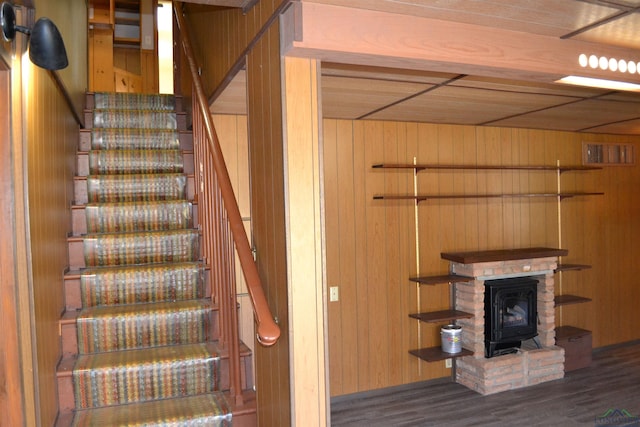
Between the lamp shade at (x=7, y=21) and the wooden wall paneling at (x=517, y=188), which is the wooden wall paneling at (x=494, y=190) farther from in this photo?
the lamp shade at (x=7, y=21)

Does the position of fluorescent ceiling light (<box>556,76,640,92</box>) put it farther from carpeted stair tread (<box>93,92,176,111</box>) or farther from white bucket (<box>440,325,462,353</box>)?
carpeted stair tread (<box>93,92,176,111</box>)

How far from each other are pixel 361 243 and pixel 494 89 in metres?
1.81

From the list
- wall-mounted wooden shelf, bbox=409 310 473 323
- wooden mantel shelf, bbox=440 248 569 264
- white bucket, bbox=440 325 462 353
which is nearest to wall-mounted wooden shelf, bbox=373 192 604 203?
wooden mantel shelf, bbox=440 248 569 264

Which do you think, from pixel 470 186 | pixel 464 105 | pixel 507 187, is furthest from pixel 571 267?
pixel 464 105

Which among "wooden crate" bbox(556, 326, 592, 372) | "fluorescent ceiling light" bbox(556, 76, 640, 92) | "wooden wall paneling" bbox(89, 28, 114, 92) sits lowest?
"wooden crate" bbox(556, 326, 592, 372)

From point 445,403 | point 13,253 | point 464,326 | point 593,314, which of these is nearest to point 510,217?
point 464,326

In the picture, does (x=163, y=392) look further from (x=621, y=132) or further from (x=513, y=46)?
(x=621, y=132)

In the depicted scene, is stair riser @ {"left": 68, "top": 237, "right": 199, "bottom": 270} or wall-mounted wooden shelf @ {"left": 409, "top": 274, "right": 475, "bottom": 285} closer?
stair riser @ {"left": 68, "top": 237, "right": 199, "bottom": 270}

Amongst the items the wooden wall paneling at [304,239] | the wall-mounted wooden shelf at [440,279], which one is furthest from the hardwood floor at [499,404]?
the wooden wall paneling at [304,239]

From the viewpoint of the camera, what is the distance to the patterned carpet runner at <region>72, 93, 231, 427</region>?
2.41m

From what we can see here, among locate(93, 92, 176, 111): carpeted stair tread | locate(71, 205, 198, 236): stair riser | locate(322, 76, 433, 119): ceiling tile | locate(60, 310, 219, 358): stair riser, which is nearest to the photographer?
locate(60, 310, 219, 358): stair riser

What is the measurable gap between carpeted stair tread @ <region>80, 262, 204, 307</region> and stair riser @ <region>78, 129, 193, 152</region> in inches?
49.7
